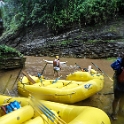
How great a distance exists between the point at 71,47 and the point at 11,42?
9.58 meters

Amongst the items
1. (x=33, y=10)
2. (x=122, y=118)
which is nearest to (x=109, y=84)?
(x=122, y=118)

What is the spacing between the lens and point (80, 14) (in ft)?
63.2

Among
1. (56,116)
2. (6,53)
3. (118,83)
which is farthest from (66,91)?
(6,53)

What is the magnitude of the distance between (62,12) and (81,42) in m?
5.06

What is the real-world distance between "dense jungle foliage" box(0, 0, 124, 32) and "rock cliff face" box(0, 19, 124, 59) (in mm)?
911

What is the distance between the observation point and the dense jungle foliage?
18109mm

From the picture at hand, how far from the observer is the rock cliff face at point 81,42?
1561 cm

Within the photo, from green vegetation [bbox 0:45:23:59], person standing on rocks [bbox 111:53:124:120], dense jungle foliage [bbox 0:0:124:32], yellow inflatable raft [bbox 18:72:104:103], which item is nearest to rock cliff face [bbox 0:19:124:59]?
dense jungle foliage [bbox 0:0:124:32]

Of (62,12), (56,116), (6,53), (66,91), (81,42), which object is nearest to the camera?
(56,116)

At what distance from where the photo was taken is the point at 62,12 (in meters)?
20.6

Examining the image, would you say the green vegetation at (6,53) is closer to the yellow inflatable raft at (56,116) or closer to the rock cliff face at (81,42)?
the rock cliff face at (81,42)

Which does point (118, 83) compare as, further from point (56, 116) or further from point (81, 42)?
point (81, 42)

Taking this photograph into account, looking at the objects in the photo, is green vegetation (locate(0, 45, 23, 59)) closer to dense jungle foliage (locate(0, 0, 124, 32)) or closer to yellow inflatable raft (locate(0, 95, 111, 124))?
yellow inflatable raft (locate(0, 95, 111, 124))

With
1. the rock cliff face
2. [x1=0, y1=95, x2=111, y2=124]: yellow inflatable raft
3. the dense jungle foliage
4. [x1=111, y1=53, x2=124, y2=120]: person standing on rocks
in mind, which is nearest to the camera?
[x1=0, y1=95, x2=111, y2=124]: yellow inflatable raft
